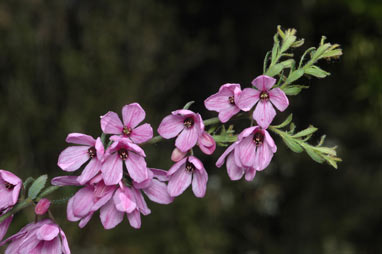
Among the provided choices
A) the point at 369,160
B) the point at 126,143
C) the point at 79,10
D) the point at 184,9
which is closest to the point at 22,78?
the point at 79,10

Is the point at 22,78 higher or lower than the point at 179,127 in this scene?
lower

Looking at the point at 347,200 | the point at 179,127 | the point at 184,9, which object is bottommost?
the point at 347,200

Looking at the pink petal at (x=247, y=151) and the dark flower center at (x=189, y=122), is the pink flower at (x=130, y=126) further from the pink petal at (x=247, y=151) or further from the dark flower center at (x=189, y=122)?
the pink petal at (x=247, y=151)

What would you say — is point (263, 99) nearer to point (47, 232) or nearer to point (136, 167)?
point (136, 167)

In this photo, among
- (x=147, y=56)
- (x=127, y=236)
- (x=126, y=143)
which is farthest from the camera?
(x=147, y=56)

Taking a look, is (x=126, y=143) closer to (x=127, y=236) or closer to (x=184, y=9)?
(x=127, y=236)
